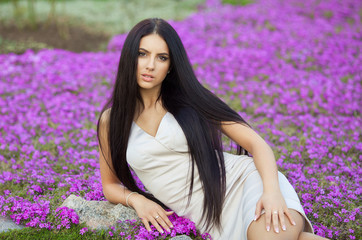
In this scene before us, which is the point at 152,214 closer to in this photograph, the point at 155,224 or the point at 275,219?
the point at 155,224

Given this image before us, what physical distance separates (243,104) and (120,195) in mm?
3430

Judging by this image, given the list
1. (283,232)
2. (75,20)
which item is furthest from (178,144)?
(75,20)

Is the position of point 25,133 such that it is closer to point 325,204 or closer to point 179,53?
point 179,53

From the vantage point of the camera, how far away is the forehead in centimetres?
281

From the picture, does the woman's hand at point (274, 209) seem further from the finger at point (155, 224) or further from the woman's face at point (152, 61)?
the woman's face at point (152, 61)

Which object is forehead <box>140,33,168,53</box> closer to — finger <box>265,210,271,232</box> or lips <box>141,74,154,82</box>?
lips <box>141,74,154,82</box>

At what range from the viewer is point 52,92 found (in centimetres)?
671

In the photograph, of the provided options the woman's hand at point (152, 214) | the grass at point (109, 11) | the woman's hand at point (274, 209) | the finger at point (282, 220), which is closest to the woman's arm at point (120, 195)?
the woman's hand at point (152, 214)

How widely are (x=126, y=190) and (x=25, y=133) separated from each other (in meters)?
2.69

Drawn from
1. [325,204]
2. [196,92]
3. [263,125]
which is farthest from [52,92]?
[325,204]

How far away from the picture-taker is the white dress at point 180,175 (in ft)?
9.55

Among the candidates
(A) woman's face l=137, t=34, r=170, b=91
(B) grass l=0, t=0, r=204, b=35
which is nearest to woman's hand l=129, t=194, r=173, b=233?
(A) woman's face l=137, t=34, r=170, b=91

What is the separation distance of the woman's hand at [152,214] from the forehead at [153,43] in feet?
3.88

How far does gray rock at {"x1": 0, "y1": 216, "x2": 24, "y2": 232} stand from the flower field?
0.15ft
